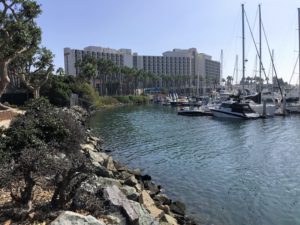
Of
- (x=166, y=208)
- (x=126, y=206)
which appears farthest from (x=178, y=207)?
(x=126, y=206)

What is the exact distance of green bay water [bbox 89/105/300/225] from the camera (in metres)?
16.8

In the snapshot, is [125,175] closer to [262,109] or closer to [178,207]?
[178,207]

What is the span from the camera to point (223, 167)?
25578 mm

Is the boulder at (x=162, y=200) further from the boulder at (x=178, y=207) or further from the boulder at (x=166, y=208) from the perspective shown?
the boulder at (x=166, y=208)

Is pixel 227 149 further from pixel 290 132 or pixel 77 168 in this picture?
pixel 77 168

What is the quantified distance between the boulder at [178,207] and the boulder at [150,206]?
0.91m

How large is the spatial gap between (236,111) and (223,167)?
38.3 metres

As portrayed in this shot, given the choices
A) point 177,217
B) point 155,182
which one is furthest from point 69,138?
point 155,182

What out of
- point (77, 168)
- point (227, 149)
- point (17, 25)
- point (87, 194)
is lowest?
point (227, 149)

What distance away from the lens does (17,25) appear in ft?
95.9

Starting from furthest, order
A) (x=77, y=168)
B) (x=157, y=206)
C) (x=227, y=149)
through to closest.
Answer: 1. (x=227, y=149)
2. (x=157, y=206)
3. (x=77, y=168)

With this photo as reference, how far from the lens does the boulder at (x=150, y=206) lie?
14359mm

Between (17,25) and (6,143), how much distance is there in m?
18.6

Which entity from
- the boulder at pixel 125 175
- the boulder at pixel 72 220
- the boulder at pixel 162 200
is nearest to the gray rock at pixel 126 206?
the boulder at pixel 72 220
